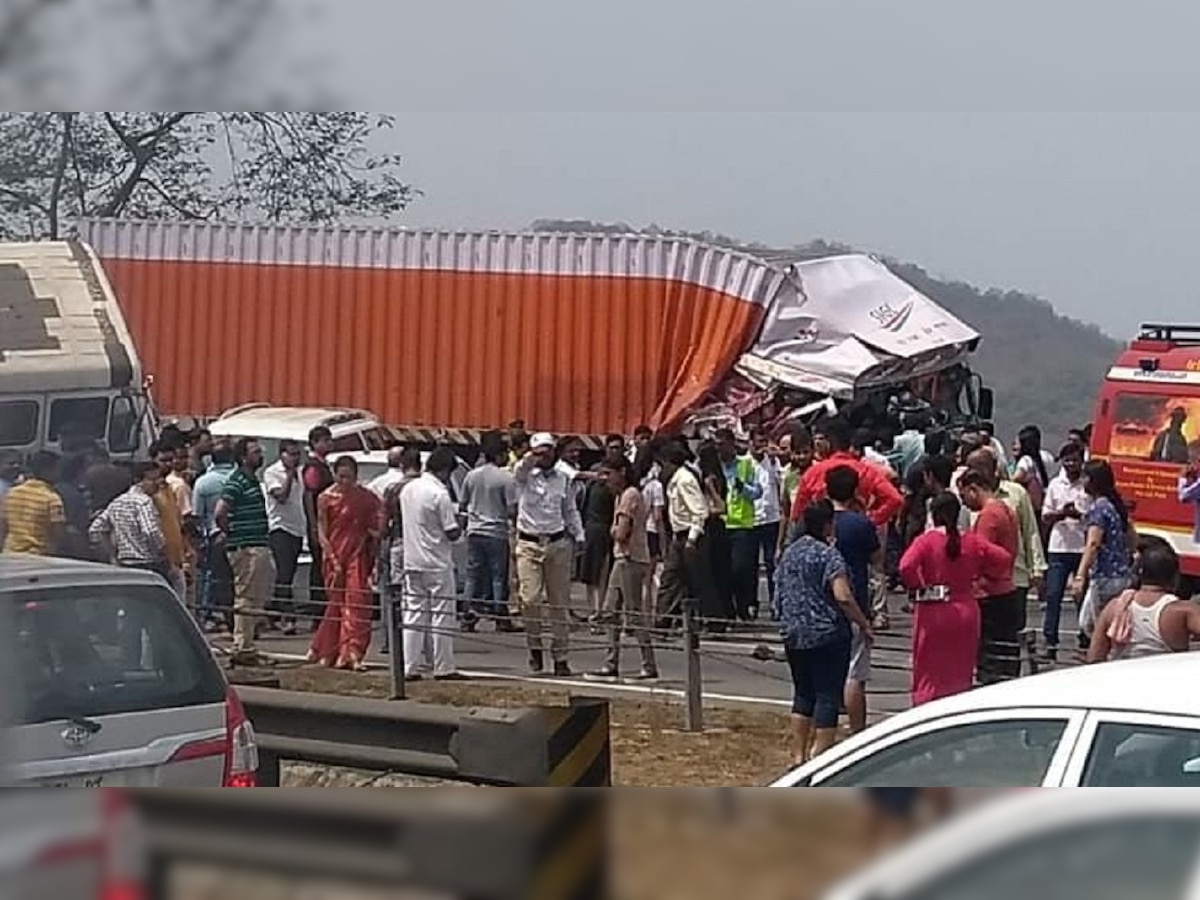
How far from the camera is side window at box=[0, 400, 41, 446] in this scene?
2.90 m

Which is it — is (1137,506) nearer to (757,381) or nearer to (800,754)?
(800,754)

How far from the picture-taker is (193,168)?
9.45 ft

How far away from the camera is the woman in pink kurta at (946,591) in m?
5.13

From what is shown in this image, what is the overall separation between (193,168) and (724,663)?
3.04 metres

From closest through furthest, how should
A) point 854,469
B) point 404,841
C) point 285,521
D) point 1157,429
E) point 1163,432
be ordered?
point 404,841 < point 285,521 < point 854,469 < point 1157,429 < point 1163,432

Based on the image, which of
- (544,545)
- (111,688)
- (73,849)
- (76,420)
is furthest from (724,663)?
(73,849)

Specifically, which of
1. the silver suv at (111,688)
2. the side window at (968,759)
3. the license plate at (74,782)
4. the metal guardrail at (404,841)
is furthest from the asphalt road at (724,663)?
the metal guardrail at (404,841)

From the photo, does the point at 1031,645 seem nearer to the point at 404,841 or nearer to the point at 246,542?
the point at 246,542

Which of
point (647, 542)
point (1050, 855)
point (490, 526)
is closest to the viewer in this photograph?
point (1050, 855)

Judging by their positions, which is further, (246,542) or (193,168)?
(246,542)

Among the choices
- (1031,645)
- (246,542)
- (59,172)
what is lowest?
(1031,645)

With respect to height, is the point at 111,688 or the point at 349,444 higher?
the point at 349,444

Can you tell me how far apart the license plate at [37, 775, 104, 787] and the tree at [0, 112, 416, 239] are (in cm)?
95

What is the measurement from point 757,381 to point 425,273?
1.99ft
